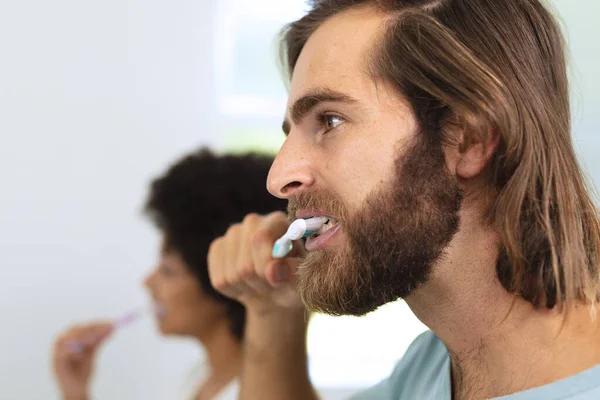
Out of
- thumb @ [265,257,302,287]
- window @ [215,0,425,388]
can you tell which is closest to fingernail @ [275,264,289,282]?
thumb @ [265,257,302,287]

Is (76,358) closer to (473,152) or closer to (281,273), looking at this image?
(281,273)

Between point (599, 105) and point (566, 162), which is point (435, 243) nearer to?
point (566, 162)

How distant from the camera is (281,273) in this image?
94 centimetres

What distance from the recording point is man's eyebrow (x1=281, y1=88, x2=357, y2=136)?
761 millimetres

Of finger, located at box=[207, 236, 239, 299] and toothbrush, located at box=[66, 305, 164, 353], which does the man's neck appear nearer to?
finger, located at box=[207, 236, 239, 299]

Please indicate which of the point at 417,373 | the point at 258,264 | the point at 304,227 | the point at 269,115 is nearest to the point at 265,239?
the point at 258,264

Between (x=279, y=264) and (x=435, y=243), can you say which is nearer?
(x=435, y=243)

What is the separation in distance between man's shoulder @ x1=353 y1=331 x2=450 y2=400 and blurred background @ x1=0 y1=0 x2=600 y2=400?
634 mm

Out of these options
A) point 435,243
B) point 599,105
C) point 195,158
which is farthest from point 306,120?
point 599,105

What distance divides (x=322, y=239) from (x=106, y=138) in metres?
0.85

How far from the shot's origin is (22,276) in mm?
1397

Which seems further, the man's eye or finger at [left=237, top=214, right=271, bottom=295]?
finger at [left=237, top=214, right=271, bottom=295]

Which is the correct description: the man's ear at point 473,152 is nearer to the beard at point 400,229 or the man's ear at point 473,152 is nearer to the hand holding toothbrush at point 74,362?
the beard at point 400,229

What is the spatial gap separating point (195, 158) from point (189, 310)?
297mm
